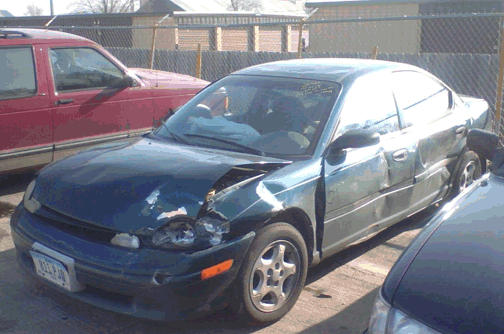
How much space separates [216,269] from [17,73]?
3.96 m

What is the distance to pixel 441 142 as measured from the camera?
16.6ft

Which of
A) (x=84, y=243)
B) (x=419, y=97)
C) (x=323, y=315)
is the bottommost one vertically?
(x=323, y=315)

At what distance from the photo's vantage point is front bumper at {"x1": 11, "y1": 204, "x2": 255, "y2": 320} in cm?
309

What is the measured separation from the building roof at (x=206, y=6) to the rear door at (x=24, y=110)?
24.9 meters

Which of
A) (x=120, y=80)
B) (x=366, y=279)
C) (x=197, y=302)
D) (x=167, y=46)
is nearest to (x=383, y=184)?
(x=366, y=279)

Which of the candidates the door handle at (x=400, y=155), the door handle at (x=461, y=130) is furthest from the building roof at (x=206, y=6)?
the door handle at (x=400, y=155)

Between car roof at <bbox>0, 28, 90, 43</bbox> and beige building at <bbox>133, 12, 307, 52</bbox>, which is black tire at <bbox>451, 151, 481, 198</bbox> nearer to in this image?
car roof at <bbox>0, 28, 90, 43</bbox>

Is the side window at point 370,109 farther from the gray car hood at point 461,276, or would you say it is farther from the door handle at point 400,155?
the gray car hood at point 461,276

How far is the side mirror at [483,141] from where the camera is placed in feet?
11.8

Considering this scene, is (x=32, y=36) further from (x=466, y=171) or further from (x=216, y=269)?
(x=466, y=171)

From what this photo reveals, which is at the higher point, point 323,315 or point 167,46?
point 167,46

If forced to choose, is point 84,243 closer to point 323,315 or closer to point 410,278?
point 323,315

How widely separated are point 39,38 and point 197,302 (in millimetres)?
4344

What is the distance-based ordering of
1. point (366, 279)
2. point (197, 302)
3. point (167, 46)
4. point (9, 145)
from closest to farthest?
point (197, 302)
point (366, 279)
point (9, 145)
point (167, 46)
